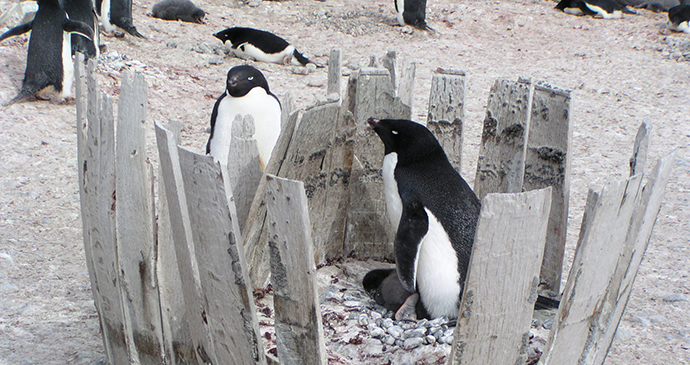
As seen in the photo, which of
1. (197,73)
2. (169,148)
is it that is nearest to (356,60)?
(197,73)

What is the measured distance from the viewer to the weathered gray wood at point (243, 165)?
5.94ft

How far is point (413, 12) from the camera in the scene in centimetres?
773

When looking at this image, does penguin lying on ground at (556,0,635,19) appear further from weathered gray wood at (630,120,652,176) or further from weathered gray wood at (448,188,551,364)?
weathered gray wood at (448,188,551,364)

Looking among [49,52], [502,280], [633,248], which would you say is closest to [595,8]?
[49,52]

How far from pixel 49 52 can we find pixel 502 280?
4.48m

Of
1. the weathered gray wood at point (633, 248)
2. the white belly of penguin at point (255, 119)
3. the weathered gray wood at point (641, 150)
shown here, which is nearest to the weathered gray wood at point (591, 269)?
the weathered gray wood at point (633, 248)

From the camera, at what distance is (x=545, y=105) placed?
6.96ft

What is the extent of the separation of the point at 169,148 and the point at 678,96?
5560 millimetres

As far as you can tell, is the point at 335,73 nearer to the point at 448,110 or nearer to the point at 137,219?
the point at 448,110

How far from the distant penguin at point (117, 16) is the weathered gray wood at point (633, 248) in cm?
572

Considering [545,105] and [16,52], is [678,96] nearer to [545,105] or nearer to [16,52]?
[545,105]

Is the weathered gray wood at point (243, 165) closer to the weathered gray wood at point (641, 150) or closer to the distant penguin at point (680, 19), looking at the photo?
the weathered gray wood at point (641, 150)

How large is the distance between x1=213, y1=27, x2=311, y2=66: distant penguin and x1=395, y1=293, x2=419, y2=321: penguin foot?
4.16 metres

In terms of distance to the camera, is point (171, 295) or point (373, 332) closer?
point (171, 295)
